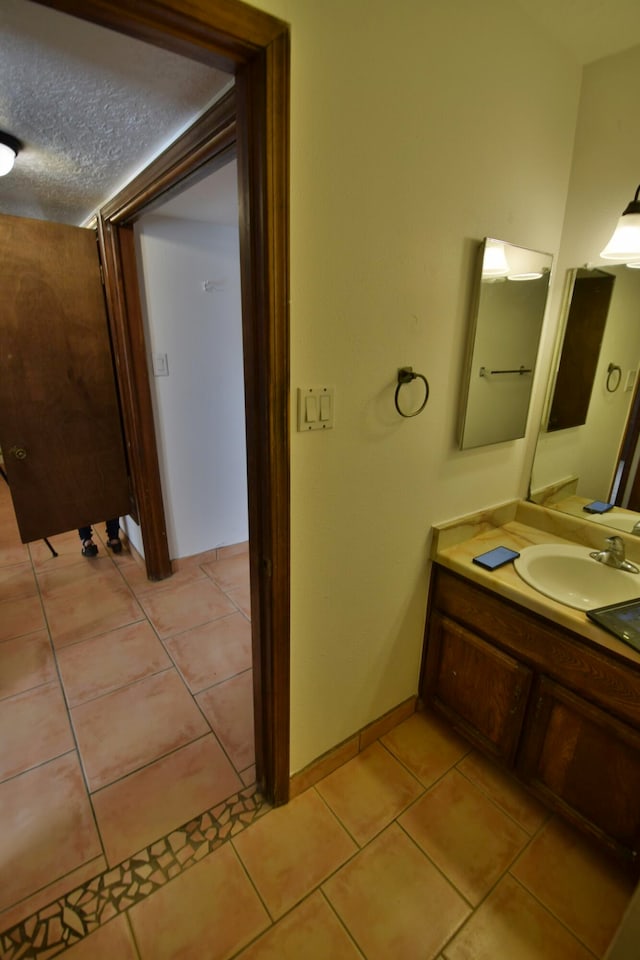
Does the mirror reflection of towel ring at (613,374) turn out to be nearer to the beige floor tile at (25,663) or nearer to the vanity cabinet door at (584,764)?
the vanity cabinet door at (584,764)

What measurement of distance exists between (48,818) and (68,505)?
1.58 metres

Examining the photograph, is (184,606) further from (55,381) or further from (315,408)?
(315,408)

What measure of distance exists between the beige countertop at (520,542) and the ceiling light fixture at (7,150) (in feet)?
6.43

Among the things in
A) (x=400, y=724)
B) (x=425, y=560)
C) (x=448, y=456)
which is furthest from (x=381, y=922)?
(x=448, y=456)

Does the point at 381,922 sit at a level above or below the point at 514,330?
below

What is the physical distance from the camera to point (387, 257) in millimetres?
1112

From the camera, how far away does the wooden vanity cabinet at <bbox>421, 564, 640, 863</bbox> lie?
1133 mm

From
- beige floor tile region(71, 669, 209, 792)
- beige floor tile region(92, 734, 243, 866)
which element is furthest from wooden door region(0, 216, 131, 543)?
beige floor tile region(92, 734, 243, 866)

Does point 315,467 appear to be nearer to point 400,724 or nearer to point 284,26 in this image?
point 284,26

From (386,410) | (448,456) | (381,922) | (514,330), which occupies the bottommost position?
(381,922)

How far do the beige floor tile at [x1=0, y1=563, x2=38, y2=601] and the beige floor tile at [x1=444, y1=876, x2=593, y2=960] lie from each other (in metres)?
2.57

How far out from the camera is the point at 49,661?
202cm

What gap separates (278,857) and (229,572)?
1.68 meters

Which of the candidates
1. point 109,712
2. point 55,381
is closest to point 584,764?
point 109,712
